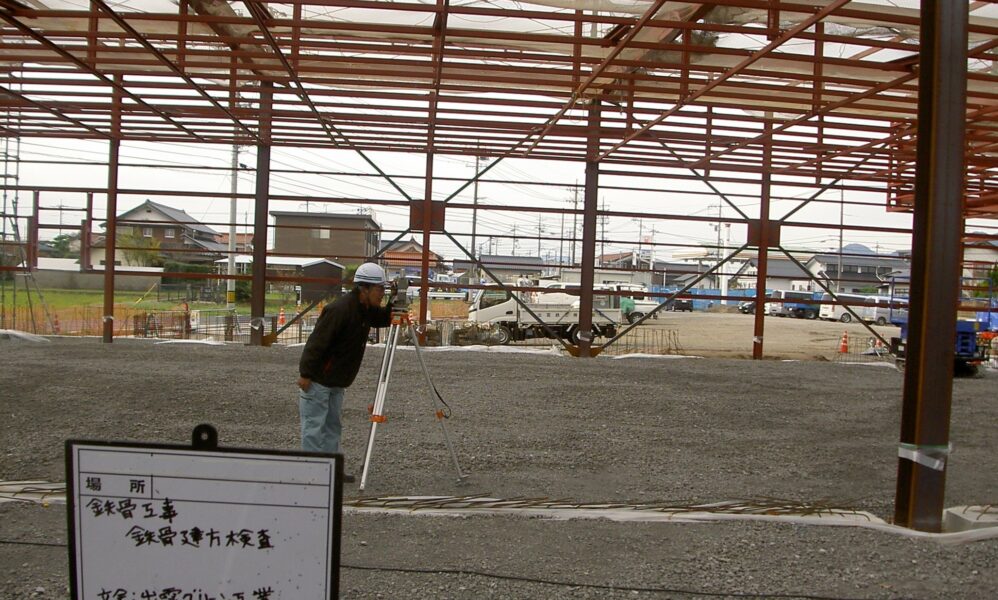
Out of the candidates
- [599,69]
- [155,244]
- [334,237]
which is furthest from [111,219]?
[599,69]

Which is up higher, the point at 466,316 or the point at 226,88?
the point at 226,88

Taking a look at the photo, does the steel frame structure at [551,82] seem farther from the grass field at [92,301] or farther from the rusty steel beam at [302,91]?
the grass field at [92,301]

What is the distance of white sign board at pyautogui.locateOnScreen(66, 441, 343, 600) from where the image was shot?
2.10 m

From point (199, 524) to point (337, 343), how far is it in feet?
11.8

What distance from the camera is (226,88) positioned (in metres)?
11.8

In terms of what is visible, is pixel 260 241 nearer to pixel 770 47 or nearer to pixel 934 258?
pixel 770 47

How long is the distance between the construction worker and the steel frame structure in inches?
147

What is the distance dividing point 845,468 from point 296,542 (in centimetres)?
621

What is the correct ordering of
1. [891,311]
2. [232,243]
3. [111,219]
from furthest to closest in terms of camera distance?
[891,311] < [232,243] < [111,219]

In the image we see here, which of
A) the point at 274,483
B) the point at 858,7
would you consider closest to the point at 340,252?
the point at 858,7

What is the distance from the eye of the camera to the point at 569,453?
7.17 meters

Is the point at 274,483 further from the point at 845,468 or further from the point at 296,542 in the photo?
the point at 845,468

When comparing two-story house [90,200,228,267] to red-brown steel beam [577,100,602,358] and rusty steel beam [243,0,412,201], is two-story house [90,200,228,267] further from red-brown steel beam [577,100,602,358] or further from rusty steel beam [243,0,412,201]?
red-brown steel beam [577,100,602,358]

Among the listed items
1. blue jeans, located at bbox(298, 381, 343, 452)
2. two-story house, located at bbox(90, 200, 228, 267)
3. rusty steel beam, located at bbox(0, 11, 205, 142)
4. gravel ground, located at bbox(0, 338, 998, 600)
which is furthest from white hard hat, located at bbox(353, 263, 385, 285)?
two-story house, located at bbox(90, 200, 228, 267)
